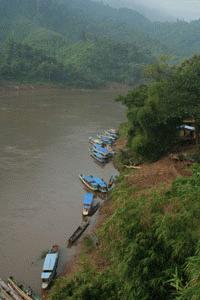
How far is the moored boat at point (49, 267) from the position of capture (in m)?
12.4

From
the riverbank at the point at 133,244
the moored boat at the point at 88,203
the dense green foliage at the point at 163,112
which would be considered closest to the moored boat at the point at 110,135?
the dense green foliage at the point at 163,112

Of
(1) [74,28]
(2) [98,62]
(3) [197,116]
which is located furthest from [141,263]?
(1) [74,28]

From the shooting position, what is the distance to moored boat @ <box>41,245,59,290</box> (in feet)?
40.7

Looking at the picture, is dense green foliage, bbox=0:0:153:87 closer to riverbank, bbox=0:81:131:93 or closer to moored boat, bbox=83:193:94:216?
riverbank, bbox=0:81:131:93

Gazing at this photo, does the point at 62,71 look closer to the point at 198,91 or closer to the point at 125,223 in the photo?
the point at 198,91

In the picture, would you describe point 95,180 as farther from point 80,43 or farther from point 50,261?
point 80,43

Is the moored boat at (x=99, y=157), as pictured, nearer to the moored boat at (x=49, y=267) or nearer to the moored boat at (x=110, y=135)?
the moored boat at (x=110, y=135)

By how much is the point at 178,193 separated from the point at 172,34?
463 ft

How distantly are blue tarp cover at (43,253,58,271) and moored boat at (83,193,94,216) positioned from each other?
379cm

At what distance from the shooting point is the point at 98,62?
74062 millimetres

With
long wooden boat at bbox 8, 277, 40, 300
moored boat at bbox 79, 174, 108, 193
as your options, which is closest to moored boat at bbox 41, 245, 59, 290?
long wooden boat at bbox 8, 277, 40, 300

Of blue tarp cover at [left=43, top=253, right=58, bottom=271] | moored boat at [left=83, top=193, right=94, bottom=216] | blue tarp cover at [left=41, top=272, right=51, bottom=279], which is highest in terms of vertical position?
blue tarp cover at [left=43, top=253, right=58, bottom=271]

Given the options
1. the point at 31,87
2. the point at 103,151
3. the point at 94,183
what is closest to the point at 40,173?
the point at 94,183

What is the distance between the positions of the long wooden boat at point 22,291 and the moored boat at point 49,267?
57cm
